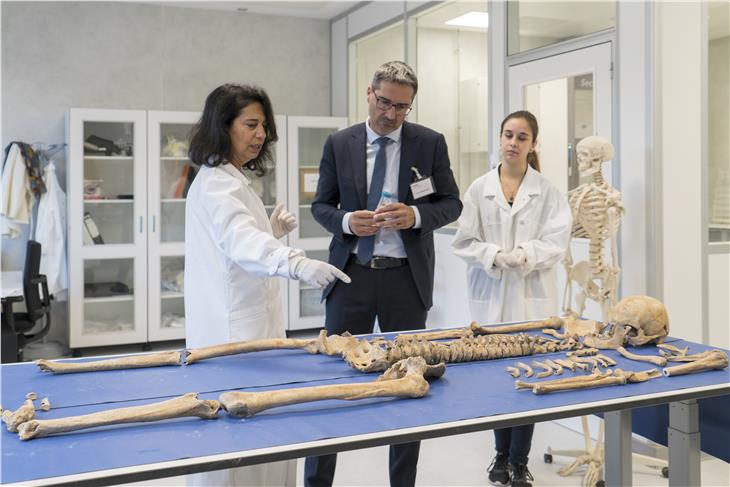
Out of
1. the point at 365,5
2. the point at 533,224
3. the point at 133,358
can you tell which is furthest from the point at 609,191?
the point at 365,5

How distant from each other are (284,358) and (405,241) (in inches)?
34.9

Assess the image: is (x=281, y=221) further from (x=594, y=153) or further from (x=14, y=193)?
(x=14, y=193)

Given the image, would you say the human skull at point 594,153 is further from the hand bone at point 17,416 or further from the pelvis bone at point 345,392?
the hand bone at point 17,416

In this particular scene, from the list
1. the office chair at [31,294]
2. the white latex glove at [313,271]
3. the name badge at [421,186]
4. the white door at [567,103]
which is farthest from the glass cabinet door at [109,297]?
the white latex glove at [313,271]

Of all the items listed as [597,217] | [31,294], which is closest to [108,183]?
[31,294]

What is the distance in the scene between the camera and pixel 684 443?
220 cm

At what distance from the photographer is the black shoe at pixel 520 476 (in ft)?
10.7

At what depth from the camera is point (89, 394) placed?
72.1 inches

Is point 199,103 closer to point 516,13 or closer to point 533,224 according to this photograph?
point 516,13

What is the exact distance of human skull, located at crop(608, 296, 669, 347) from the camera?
2.38 metres

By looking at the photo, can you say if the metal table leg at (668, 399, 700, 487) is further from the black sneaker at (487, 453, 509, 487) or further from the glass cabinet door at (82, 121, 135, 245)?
the glass cabinet door at (82, 121, 135, 245)

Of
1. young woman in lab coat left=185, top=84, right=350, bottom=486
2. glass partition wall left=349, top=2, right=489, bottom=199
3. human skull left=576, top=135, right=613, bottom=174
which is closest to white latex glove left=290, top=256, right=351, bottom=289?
young woman in lab coat left=185, top=84, right=350, bottom=486

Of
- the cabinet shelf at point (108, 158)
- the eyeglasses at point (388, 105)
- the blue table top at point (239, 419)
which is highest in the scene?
the cabinet shelf at point (108, 158)

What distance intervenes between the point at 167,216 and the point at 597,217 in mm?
4172
